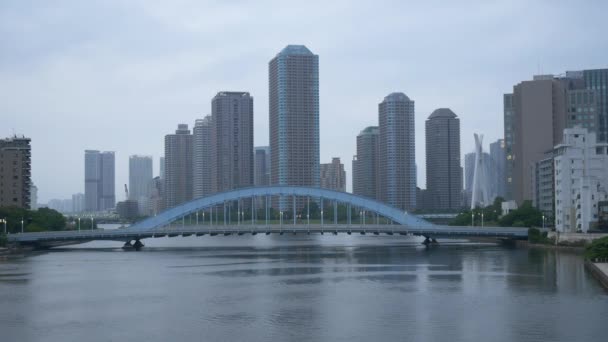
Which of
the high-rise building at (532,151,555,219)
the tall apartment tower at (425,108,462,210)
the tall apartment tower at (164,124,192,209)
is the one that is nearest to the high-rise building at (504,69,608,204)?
the high-rise building at (532,151,555,219)

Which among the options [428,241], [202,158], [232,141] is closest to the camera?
[428,241]

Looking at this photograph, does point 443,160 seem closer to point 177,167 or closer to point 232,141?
point 232,141

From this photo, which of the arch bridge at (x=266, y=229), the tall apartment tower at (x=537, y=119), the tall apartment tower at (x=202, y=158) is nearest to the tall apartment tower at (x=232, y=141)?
the tall apartment tower at (x=202, y=158)

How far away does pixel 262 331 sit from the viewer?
24.6 metres

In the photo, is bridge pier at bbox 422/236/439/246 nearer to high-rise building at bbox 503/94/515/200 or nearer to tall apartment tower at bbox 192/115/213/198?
high-rise building at bbox 503/94/515/200

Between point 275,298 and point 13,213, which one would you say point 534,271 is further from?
point 13,213

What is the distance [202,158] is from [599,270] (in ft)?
474

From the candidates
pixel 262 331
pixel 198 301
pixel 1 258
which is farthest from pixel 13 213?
pixel 262 331

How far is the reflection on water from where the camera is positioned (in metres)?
24.4

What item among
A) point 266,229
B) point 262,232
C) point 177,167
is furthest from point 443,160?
point 266,229

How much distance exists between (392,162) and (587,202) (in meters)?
97.2

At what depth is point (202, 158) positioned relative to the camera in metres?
176

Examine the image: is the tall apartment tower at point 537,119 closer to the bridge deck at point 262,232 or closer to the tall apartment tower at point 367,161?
the bridge deck at point 262,232

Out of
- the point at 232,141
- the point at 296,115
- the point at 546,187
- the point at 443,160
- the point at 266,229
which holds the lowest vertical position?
the point at 266,229
